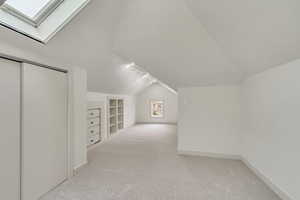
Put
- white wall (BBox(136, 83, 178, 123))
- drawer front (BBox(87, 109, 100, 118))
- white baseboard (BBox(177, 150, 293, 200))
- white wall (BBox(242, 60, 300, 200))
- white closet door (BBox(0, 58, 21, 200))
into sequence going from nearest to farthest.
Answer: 1. white closet door (BBox(0, 58, 21, 200))
2. white wall (BBox(242, 60, 300, 200))
3. white baseboard (BBox(177, 150, 293, 200))
4. drawer front (BBox(87, 109, 100, 118))
5. white wall (BBox(136, 83, 178, 123))

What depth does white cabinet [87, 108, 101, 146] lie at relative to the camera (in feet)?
13.4

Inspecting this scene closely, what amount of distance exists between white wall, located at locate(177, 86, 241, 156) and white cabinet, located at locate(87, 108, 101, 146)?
2418 millimetres

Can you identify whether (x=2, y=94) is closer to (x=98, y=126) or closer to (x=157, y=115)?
(x=98, y=126)

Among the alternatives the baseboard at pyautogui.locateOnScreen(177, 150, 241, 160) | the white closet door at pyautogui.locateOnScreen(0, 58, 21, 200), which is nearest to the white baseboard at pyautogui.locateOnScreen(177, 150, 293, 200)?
the baseboard at pyautogui.locateOnScreen(177, 150, 241, 160)

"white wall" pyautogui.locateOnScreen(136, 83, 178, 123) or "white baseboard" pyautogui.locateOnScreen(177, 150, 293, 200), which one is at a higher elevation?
"white wall" pyautogui.locateOnScreen(136, 83, 178, 123)

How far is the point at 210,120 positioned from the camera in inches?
133

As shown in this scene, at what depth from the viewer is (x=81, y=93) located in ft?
9.09

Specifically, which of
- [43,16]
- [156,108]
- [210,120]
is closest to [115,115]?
[156,108]

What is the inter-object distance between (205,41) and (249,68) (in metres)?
0.89

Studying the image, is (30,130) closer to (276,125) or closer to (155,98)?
(276,125)

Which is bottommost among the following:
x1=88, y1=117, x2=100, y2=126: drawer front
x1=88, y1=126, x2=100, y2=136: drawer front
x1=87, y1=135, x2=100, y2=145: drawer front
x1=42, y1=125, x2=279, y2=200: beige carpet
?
x1=42, y1=125, x2=279, y2=200: beige carpet

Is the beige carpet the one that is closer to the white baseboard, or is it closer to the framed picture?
the white baseboard

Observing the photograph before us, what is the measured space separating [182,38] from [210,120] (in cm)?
197

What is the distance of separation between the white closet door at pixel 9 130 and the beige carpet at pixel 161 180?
0.52 metres
